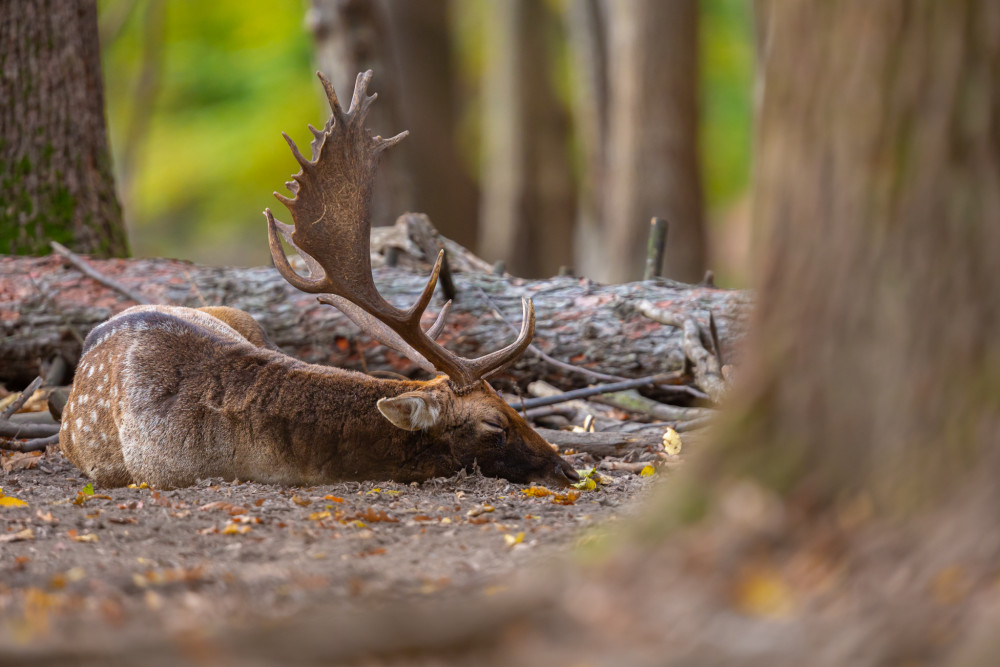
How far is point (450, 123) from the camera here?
704 inches

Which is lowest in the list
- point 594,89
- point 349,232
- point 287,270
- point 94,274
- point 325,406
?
point 325,406

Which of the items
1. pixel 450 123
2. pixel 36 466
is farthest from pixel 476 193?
pixel 36 466

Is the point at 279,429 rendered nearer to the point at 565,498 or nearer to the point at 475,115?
the point at 565,498

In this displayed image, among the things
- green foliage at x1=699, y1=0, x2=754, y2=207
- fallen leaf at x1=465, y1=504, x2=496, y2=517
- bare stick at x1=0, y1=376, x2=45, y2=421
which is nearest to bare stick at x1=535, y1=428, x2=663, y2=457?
fallen leaf at x1=465, y1=504, x2=496, y2=517

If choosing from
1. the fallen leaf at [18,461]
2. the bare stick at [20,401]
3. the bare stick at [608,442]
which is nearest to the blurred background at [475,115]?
the bare stick at [20,401]

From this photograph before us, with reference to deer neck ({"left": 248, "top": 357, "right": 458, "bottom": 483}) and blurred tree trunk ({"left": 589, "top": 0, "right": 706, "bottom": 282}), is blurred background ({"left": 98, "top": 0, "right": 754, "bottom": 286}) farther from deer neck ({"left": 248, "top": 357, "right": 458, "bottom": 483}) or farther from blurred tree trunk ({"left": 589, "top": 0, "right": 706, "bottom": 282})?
deer neck ({"left": 248, "top": 357, "right": 458, "bottom": 483})

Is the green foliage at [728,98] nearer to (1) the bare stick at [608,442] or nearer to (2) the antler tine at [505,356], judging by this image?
(1) the bare stick at [608,442]

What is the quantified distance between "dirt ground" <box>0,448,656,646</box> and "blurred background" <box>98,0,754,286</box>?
749cm

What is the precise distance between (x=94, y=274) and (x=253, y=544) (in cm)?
416

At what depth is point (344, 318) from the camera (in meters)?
7.53

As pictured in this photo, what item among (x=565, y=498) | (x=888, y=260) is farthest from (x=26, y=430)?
(x=888, y=260)

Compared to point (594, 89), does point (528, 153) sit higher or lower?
lower

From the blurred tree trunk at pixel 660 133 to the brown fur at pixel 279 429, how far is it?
31.6 ft

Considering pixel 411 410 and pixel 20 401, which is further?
pixel 20 401
